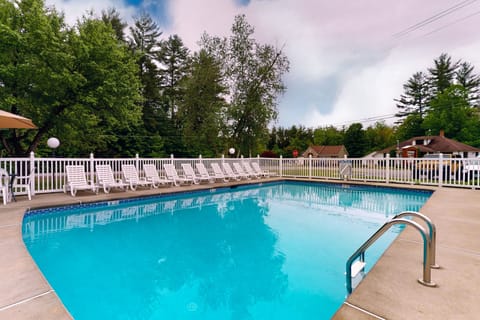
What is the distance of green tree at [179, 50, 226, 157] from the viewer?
17.1 metres

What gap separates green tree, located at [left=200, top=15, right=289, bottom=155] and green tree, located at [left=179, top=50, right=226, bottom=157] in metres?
0.83

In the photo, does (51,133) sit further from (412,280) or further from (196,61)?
(412,280)

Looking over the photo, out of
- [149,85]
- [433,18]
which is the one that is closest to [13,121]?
[433,18]

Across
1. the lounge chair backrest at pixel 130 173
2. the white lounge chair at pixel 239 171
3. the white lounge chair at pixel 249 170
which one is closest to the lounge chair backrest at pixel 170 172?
the lounge chair backrest at pixel 130 173

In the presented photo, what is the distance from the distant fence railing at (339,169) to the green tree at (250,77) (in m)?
3.91

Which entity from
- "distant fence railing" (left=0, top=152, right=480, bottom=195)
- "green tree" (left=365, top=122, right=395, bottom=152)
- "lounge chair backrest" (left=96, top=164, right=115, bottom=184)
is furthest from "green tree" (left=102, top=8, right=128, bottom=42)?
"green tree" (left=365, top=122, right=395, bottom=152)

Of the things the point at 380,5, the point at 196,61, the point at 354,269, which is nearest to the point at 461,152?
the point at 380,5

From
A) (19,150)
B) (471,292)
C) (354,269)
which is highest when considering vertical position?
(19,150)

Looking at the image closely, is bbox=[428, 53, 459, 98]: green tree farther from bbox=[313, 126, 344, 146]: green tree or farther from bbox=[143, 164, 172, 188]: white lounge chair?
bbox=[143, 164, 172, 188]: white lounge chair

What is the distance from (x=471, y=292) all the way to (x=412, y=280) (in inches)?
15.5

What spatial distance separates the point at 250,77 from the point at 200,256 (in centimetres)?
1518

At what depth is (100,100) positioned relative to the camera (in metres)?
10.6

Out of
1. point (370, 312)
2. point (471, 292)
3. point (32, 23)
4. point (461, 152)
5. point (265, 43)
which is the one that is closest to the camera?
point (370, 312)

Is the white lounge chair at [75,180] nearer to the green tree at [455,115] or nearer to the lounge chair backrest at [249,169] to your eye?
the lounge chair backrest at [249,169]
